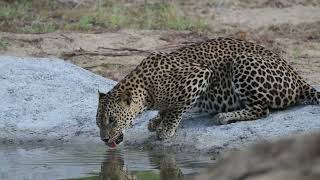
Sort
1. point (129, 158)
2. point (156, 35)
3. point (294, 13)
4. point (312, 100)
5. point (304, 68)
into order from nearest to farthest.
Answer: point (129, 158) < point (312, 100) < point (304, 68) < point (156, 35) < point (294, 13)

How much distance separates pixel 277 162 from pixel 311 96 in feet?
21.2

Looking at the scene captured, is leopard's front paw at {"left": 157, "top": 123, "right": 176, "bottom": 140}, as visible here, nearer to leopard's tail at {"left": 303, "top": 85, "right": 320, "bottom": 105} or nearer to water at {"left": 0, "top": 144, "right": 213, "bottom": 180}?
water at {"left": 0, "top": 144, "right": 213, "bottom": 180}

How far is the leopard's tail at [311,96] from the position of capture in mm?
9125

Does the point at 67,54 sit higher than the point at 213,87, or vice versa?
the point at 213,87

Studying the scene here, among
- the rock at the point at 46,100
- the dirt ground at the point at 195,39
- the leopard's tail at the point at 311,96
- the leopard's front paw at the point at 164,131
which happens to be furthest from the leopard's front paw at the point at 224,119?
the dirt ground at the point at 195,39

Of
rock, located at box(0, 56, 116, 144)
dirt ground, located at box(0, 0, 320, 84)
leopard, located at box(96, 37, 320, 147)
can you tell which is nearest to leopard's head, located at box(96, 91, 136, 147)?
leopard, located at box(96, 37, 320, 147)

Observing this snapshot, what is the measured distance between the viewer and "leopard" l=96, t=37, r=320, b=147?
349 inches

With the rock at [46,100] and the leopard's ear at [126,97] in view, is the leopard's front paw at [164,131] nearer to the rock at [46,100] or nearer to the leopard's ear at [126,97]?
the leopard's ear at [126,97]

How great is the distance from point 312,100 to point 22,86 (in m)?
3.59

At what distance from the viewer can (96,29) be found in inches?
594

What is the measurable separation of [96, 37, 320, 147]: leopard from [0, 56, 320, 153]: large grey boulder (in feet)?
0.47

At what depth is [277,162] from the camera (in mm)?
2809

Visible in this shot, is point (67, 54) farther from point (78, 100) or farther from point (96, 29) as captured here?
point (78, 100)

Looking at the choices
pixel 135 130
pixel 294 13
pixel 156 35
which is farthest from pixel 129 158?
pixel 294 13
